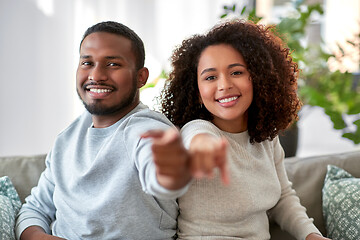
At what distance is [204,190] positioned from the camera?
3.75 ft

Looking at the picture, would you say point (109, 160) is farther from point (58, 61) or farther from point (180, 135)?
point (58, 61)

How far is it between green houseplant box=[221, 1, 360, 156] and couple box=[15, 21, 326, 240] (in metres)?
0.59

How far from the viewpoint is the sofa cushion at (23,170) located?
59.9 inches

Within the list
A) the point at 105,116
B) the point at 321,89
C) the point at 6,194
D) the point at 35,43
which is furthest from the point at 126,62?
the point at 321,89

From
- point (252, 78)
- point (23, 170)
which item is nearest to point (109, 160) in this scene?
point (252, 78)

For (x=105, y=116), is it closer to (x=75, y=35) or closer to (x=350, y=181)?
(x=350, y=181)

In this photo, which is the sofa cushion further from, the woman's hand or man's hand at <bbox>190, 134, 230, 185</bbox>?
man's hand at <bbox>190, 134, 230, 185</bbox>

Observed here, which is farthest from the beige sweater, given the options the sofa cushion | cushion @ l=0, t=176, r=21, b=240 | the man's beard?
the sofa cushion

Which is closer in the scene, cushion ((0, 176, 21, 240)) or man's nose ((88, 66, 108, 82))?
man's nose ((88, 66, 108, 82))

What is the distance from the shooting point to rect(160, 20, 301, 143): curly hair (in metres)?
1.20

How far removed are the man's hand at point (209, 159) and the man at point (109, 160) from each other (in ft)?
1.09

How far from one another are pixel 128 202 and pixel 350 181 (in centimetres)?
85

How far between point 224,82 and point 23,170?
0.83 meters

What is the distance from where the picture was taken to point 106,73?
1.12 m
